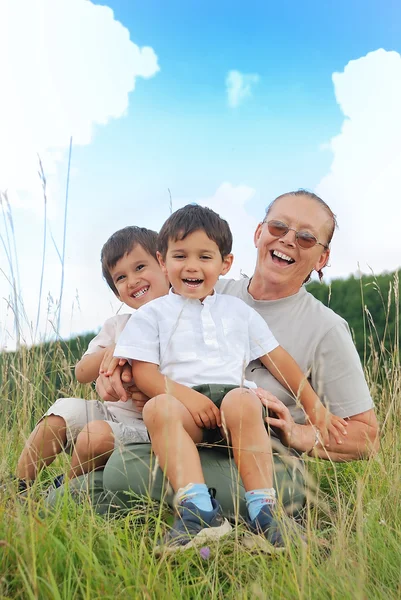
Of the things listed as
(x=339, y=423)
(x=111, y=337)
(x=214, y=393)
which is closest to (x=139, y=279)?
(x=111, y=337)

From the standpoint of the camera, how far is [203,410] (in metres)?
2.32

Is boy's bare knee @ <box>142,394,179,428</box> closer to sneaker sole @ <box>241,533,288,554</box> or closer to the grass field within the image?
the grass field

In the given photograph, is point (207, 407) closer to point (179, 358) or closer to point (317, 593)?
point (179, 358)

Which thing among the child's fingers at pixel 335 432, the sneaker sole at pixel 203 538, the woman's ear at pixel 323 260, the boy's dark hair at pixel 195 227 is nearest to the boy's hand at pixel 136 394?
the boy's dark hair at pixel 195 227

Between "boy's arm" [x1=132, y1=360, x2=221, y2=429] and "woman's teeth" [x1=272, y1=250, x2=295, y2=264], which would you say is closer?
"boy's arm" [x1=132, y1=360, x2=221, y2=429]

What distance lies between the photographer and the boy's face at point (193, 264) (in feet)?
8.54

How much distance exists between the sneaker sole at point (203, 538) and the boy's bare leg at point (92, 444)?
647 mm

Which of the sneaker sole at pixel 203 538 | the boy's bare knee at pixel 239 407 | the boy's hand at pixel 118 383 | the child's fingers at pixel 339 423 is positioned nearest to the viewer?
the sneaker sole at pixel 203 538

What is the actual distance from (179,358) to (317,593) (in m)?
0.97

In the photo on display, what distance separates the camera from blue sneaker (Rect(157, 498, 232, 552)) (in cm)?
199

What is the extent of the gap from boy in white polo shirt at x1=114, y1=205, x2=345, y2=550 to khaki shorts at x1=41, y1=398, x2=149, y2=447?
30 cm

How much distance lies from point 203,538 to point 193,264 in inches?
40.4

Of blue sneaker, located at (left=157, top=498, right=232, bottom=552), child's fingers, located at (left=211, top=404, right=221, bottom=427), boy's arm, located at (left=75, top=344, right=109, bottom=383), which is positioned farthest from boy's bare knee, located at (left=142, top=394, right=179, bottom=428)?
boy's arm, located at (left=75, top=344, right=109, bottom=383)

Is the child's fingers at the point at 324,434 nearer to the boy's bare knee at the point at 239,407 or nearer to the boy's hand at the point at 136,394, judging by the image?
the boy's bare knee at the point at 239,407
